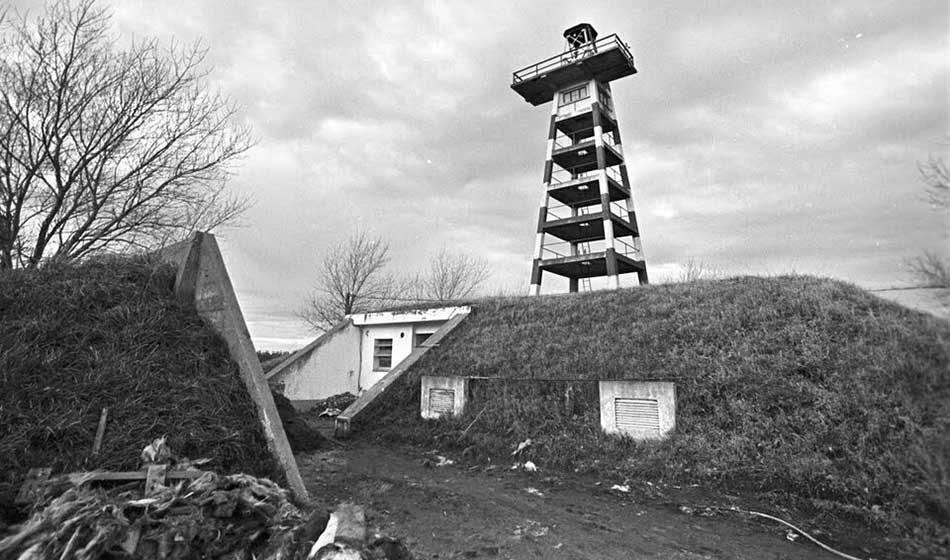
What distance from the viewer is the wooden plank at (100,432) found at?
3863mm

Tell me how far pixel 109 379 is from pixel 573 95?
2093 centimetres

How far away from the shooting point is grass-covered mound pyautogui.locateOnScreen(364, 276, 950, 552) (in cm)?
444

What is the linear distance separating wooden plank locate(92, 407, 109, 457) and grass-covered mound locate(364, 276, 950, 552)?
495cm

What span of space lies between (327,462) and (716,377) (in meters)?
6.20

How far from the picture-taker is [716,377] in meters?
6.66

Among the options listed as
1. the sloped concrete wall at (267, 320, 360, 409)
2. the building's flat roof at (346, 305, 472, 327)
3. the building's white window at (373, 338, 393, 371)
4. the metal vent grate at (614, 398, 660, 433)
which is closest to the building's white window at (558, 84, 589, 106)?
the building's flat roof at (346, 305, 472, 327)

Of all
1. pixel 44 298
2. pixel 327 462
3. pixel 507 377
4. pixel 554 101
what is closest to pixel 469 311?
pixel 507 377

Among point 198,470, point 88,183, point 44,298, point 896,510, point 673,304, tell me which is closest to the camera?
point 198,470

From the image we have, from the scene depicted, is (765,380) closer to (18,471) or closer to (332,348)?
(18,471)

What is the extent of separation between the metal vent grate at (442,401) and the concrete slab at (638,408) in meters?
3.00

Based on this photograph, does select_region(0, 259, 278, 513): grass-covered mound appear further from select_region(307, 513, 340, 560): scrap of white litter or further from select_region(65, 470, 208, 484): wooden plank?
select_region(307, 513, 340, 560): scrap of white litter

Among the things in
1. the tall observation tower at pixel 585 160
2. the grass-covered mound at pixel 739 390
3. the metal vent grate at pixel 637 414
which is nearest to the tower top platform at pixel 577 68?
the tall observation tower at pixel 585 160

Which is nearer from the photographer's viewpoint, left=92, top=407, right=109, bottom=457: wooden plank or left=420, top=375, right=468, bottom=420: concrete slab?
left=92, top=407, right=109, bottom=457: wooden plank

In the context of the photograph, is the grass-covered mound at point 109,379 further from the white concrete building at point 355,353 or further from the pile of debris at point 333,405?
the white concrete building at point 355,353
